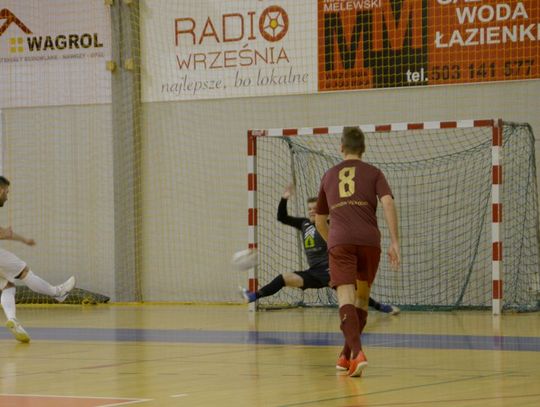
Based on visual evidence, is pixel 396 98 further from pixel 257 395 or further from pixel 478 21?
pixel 257 395

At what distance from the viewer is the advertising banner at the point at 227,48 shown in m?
20.3

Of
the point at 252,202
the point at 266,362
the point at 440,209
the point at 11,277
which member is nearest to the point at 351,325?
the point at 266,362

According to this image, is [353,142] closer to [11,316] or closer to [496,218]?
[11,316]

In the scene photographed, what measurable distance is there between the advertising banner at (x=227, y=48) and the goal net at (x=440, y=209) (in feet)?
4.33

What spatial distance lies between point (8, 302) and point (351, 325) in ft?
17.6

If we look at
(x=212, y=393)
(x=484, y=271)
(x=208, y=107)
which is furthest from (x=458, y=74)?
(x=212, y=393)

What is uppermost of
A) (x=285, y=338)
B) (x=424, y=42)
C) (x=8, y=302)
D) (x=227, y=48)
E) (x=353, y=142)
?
(x=227, y=48)

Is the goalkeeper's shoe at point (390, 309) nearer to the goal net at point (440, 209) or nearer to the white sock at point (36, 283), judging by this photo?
the goal net at point (440, 209)

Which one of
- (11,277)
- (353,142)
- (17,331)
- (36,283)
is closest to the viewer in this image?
(353,142)

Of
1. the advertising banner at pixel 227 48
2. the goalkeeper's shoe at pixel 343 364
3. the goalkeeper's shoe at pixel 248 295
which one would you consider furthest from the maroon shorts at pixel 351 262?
the advertising banner at pixel 227 48

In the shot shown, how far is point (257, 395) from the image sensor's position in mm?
8109

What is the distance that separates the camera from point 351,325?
31.1 ft

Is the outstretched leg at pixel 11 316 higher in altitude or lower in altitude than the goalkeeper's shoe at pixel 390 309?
higher

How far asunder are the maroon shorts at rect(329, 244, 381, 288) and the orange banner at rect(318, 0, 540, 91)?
9691mm
